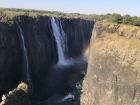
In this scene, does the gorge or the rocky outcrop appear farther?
the rocky outcrop

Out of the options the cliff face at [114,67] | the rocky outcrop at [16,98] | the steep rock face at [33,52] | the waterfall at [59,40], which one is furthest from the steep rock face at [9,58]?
the cliff face at [114,67]

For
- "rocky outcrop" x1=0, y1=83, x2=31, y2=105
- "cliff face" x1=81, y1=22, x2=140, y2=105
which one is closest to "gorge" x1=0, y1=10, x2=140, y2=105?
"cliff face" x1=81, y1=22, x2=140, y2=105

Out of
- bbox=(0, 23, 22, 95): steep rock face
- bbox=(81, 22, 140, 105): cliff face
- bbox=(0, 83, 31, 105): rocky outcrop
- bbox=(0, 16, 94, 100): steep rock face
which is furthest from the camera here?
bbox=(0, 16, 94, 100): steep rock face

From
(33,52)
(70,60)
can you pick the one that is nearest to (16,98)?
(33,52)

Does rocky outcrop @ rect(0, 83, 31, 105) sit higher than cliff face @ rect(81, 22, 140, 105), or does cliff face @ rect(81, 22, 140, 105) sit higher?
cliff face @ rect(81, 22, 140, 105)

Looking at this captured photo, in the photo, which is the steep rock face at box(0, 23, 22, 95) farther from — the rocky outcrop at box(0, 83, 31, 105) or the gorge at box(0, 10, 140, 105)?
the rocky outcrop at box(0, 83, 31, 105)

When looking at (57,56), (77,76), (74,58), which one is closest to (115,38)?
(77,76)
